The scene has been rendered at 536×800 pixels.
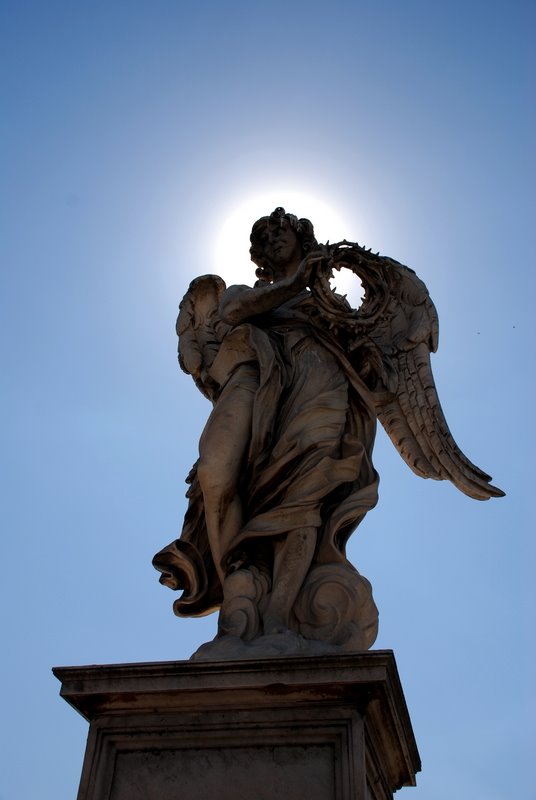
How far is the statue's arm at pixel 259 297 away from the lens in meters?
6.19

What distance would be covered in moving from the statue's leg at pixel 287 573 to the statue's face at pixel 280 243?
212cm

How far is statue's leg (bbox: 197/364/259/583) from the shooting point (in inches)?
215

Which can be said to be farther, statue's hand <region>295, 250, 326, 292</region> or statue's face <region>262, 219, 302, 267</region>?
statue's face <region>262, 219, 302, 267</region>

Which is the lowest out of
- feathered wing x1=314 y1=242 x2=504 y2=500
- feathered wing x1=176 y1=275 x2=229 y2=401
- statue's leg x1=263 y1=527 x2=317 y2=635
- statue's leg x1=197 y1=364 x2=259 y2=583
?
statue's leg x1=263 y1=527 x2=317 y2=635

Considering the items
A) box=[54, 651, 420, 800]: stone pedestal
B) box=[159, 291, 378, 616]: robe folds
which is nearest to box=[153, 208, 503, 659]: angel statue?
box=[159, 291, 378, 616]: robe folds

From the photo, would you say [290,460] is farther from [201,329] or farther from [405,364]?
[201,329]

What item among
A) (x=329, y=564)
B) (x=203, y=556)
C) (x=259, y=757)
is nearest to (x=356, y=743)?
(x=259, y=757)

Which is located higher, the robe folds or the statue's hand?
the statue's hand

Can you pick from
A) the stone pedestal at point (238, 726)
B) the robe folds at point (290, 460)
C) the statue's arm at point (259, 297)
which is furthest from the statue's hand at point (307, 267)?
the stone pedestal at point (238, 726)

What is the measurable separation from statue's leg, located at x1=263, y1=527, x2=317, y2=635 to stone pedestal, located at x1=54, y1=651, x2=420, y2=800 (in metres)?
0.59

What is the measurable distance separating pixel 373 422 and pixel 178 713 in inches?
88.4

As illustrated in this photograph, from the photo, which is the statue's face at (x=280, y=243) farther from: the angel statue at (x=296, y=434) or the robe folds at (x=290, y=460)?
the robe folds at (x=290, y=460)

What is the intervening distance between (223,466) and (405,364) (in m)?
1.44

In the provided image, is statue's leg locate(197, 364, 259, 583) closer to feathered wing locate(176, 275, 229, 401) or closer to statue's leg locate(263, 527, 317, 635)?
statue's leg locate(263, 527, 317, 635)
